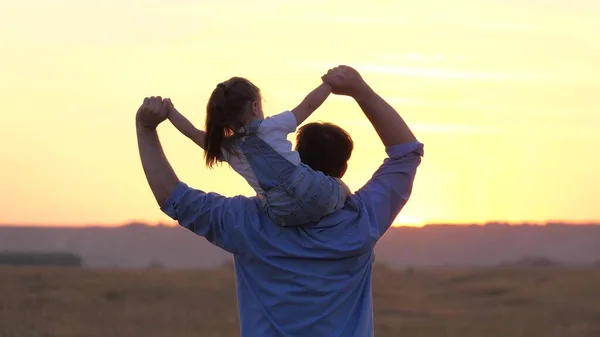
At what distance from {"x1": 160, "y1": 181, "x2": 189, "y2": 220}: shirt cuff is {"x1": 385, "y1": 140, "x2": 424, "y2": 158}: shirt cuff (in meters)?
0.63

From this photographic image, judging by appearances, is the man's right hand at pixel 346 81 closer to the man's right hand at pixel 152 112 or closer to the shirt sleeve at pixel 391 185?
the shirt sleeve at pixel 391 185

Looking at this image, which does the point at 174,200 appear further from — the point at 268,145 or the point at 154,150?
the point at 268,145

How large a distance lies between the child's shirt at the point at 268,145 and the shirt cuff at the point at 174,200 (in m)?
0.16

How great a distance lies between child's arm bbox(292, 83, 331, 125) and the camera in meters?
4.06

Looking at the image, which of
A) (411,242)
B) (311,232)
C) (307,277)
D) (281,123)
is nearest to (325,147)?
(281,123)

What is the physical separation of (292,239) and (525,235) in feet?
341

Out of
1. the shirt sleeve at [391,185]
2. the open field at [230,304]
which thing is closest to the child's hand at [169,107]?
the shirt sleeve at [391,185]

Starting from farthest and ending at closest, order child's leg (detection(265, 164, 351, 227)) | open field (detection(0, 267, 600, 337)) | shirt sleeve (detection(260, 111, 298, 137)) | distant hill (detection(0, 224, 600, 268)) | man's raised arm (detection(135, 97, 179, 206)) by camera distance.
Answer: distant hill (detection(0, 224, 600, 268))
open field (detection(0, 267, 600, 337))
man's raised arm (detection(135, 97, 179, 206))
shirt sleeve (detection(260, 111, 298, 137))
child's leg (detection(265, 164, 351, 227))

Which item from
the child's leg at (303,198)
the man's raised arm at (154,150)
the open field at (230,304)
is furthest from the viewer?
the open field at (230,304)

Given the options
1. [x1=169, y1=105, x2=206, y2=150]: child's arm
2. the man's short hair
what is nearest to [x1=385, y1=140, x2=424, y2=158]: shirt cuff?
the man's short hair

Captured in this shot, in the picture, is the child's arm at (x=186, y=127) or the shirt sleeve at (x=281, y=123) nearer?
the shirt sleeve at (x=281, y=123)

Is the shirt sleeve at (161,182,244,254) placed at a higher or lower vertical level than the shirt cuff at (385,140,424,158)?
lower

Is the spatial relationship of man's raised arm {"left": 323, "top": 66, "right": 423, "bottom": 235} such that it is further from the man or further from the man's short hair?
the man's short hair

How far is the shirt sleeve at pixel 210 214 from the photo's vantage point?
12.9 feet
